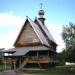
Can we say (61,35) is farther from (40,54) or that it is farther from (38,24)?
(38,24)

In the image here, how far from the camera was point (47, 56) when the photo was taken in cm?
5103

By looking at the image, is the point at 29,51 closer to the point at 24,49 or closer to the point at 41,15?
the point at 24,49

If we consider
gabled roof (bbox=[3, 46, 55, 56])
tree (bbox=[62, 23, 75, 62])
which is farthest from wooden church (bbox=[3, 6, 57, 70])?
tree (bbox=[62, 23, 75, 62])

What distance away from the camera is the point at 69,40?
48719 mm

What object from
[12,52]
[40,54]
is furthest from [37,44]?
[12,52]

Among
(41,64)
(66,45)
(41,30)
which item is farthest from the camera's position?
(41,30)

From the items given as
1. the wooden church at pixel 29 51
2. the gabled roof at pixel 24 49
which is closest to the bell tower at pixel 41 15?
the wooden church at pixel 29 51

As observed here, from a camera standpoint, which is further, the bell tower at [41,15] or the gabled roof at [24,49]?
the bell tower at [41,15]

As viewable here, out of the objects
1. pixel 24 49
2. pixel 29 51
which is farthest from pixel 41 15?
pixel 29 51

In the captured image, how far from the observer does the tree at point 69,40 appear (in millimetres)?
45981

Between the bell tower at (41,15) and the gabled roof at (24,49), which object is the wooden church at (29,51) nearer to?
the gabled roof at (24,49)

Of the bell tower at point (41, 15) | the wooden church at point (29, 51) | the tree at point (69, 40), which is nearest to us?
the tree at point (69, 40)

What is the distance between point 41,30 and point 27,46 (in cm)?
593

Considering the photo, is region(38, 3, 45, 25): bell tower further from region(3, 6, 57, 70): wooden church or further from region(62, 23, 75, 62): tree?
region(62, 23, 75, 62): tree
